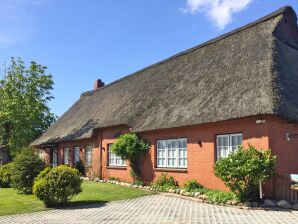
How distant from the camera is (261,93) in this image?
13711 mm

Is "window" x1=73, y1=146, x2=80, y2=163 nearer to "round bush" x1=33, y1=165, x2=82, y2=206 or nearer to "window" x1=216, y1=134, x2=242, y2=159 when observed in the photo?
"round bush" x1=33, y1=165, x2=82, y2=206

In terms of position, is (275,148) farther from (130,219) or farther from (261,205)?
(130,219)

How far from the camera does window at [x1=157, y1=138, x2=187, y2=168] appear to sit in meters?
17.1

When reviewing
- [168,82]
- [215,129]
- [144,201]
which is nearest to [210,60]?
[168,82]

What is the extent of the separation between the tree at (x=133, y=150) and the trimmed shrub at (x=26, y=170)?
4060 millimetres

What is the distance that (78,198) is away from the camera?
15.3m

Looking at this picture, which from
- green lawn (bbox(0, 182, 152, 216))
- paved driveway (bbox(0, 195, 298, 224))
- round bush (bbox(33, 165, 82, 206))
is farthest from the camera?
round bush (bbox(33, 165, 82, 206))

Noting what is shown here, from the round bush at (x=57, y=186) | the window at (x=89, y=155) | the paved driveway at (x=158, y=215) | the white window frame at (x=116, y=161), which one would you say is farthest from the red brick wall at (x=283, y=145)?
the window at (x=89, y=155)

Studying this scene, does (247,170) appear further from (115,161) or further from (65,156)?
(65,156)

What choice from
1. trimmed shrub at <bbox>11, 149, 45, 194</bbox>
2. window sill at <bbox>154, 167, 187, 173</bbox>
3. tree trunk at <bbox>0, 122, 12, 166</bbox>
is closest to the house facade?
window sill at <bbox>154, 167, 187, 173</bbox>

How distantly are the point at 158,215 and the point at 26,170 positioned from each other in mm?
8715

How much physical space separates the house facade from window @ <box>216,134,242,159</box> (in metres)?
0.04

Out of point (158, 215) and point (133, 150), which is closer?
point (158, 215)

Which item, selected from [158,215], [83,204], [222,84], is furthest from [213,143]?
[83,204]
